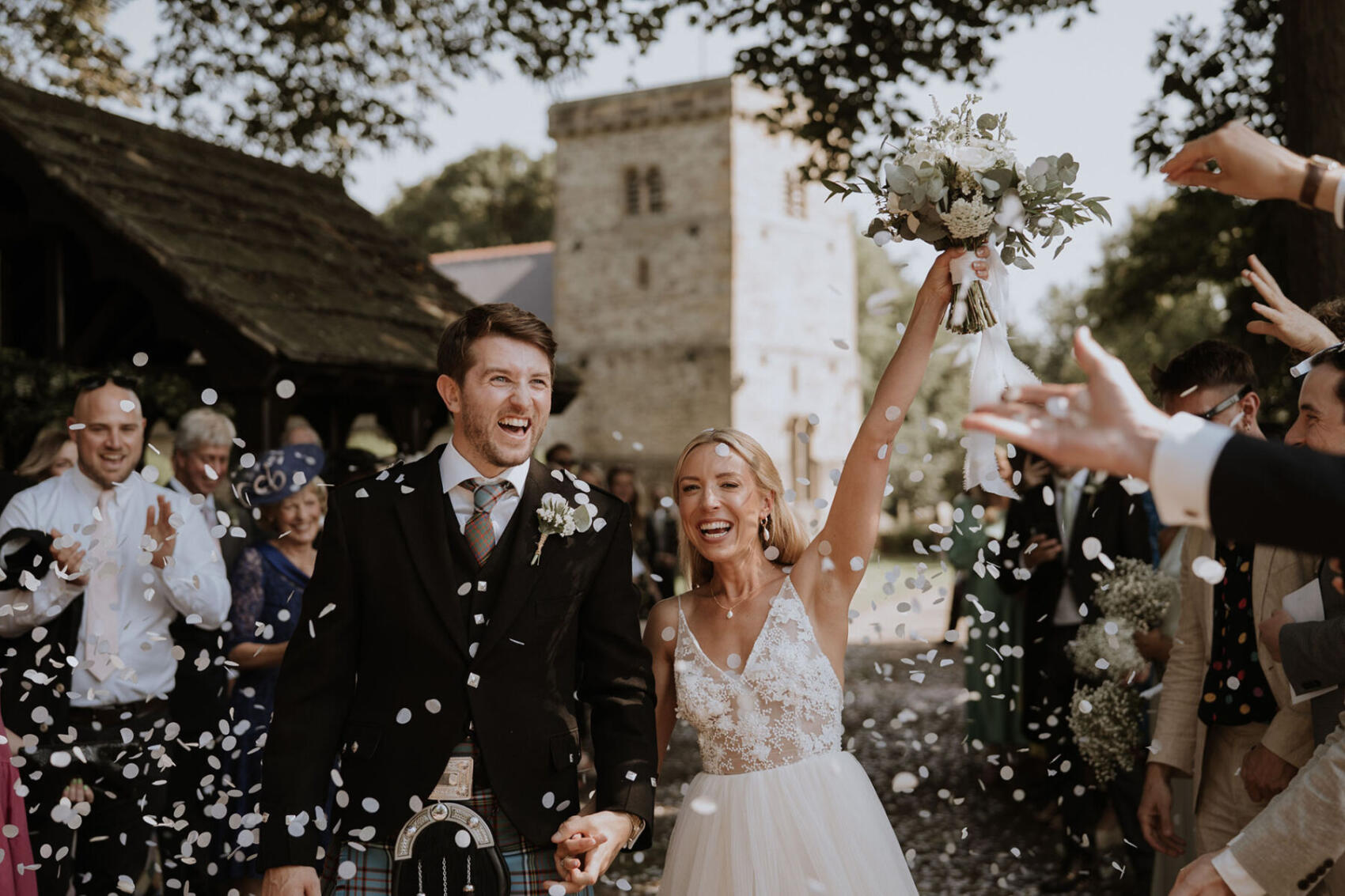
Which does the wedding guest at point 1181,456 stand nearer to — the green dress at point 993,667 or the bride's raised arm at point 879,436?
the bride's raised arm at point 879,436

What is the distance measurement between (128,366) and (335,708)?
7.71 m

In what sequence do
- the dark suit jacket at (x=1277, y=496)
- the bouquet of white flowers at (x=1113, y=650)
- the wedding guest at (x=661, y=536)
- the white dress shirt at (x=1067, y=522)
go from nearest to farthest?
the dark suit jacket at (x=1277, y=496), the bouquet of white flowers at (x=1113, y=650), the white dress shirt at (x=1067, y=522), the wedding guest at (x=661, y=536)

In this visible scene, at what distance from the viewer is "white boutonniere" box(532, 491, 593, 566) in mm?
3338

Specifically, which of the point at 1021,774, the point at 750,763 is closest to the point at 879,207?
the point at 750,763

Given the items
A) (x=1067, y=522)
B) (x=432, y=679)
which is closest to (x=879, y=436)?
(x=432, y=679)

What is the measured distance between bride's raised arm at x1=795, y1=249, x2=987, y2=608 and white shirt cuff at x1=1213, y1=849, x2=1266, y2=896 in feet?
4.01

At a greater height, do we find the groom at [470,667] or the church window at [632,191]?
the church window at [632,191]

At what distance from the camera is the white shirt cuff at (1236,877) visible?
9.39ft

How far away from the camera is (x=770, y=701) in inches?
145

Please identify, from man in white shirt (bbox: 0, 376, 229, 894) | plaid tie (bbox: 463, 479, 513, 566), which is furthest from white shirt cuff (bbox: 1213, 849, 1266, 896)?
man in white shirt (bbox: 0, 376, 229, 894)

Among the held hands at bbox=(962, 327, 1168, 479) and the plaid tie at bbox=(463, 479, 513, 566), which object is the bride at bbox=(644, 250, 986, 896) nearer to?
the plaid tie at bbox=(463, 479, 513, 566)

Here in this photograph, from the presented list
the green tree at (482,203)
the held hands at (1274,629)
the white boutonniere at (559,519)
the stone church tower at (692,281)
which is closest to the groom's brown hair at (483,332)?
the white boutonniere at (559,519)

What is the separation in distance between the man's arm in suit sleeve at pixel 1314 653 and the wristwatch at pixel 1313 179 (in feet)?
4.44

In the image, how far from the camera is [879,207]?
3525 mm
